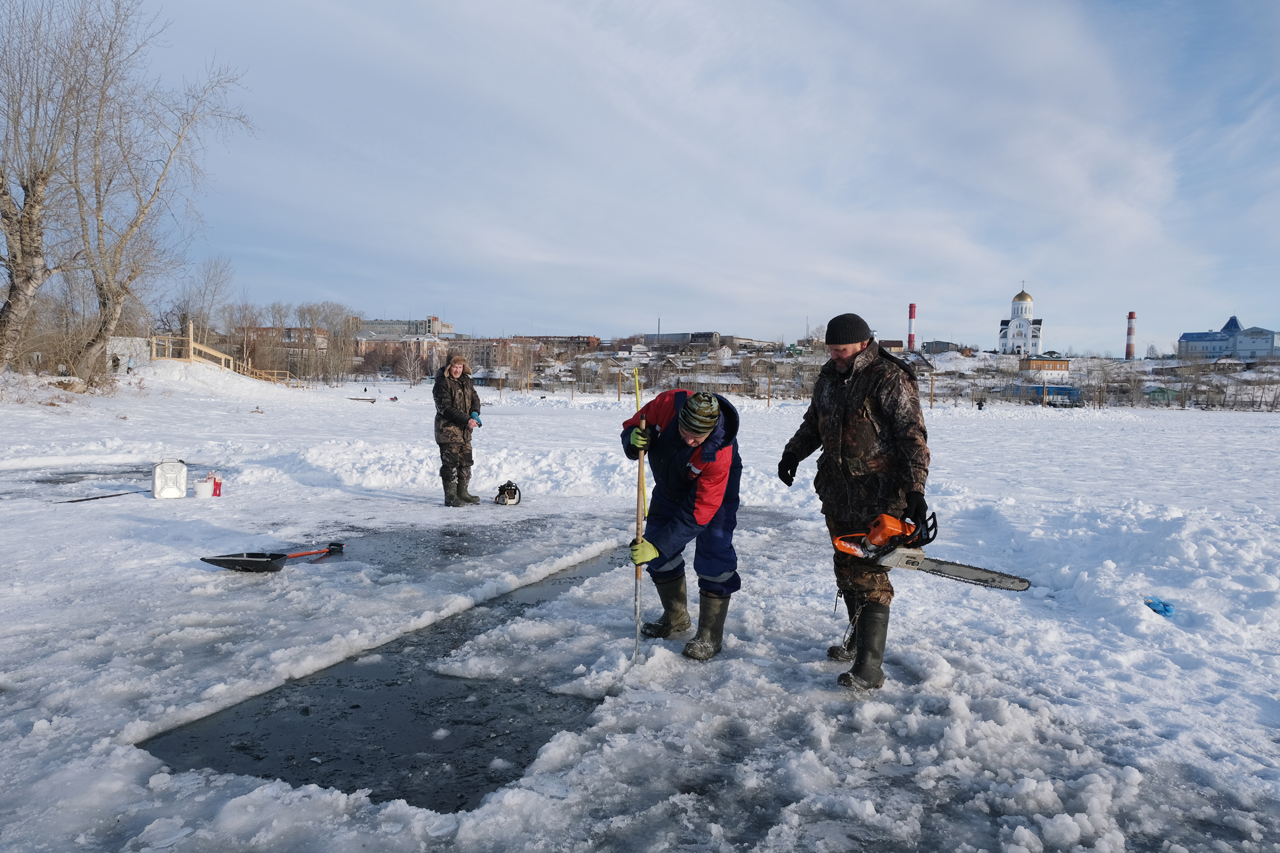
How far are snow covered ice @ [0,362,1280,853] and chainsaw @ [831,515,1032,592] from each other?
0.61m

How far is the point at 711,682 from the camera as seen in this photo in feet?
12.7

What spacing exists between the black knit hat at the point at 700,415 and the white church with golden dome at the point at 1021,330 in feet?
468

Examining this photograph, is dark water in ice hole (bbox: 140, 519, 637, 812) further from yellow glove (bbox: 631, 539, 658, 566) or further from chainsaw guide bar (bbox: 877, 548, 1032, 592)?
chainsaw guide bar (bbox: 877, 548, 1032, 592)

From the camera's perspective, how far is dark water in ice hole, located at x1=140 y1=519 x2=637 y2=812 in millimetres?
2902

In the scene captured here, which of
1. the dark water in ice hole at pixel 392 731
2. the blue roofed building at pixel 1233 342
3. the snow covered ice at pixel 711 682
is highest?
the blue roofed building at pixel 1233 342

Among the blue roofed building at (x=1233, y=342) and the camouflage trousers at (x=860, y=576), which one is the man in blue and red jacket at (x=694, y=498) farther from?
the blue roofed building at (x=1233, y=342)

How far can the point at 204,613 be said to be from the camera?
4.79 metres

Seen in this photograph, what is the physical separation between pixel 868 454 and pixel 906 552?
536 mm

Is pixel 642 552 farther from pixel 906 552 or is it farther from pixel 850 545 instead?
pixel 906 552

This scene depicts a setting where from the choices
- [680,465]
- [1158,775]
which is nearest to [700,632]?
[680,465]

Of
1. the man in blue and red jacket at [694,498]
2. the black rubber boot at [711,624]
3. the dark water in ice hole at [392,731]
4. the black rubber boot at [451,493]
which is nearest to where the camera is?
the dark water in ice hole at [392,731]

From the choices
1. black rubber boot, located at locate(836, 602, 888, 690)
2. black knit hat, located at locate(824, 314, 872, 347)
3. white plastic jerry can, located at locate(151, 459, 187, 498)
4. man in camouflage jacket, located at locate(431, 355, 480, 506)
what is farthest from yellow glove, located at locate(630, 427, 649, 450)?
white plastic jerry can, located at locate(151, 459, 187, 498)

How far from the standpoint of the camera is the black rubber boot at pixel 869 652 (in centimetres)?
375

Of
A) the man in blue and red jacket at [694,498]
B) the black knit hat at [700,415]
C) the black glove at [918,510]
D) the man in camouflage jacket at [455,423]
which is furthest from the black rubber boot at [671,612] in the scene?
the man in camouflage jacket at [455,423]
